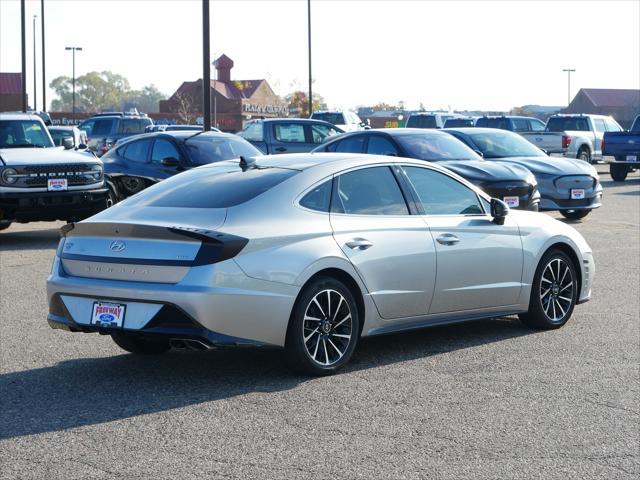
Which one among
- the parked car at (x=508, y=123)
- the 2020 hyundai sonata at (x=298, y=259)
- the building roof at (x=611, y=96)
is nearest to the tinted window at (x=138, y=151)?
the 2020 hyundai sonata at (x=298, y=259)

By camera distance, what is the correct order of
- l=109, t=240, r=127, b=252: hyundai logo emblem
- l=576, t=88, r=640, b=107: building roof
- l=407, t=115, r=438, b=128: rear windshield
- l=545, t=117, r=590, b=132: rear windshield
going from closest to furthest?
l=109, t=240, r=127, b=252: hyundai logo emblem < l=545, t=117, r=590, b=132: rear windshield < l=407, t=115, r=438, b=128: rear windshield < l=576, t=88, r=640, b=107: building roof

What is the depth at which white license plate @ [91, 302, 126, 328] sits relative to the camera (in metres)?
6.91

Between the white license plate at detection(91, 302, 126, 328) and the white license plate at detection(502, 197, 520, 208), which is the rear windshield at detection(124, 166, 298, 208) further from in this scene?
the white license plate at detection(502, 197, 520, 208)

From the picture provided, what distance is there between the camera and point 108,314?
6.96 metres

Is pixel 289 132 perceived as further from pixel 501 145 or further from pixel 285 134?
pixel 501 145

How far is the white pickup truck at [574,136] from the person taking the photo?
32625 millimetres

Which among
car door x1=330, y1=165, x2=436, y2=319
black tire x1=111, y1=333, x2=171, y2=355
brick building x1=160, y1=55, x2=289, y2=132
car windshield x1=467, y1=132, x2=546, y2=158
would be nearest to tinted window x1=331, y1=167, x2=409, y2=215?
car door x1=330, y1=165, x2=436, y2=319

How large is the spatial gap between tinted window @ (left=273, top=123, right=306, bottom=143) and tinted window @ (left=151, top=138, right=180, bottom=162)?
781 cm

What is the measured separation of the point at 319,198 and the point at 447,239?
118 centimetres

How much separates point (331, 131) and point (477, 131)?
288 inches

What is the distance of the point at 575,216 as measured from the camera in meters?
20.0

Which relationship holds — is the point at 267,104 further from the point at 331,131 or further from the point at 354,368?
the point at 354,368

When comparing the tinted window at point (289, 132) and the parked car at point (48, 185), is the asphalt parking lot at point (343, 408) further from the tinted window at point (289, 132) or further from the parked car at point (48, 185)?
the tinted window at point (289, 132)

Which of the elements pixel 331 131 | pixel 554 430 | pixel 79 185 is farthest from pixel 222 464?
pixel 331 131
